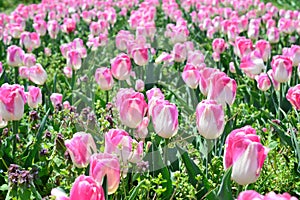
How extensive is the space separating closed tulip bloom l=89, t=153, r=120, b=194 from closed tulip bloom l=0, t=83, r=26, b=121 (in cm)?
83

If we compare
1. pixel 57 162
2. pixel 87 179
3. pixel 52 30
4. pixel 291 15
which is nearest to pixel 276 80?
pixel 57 162

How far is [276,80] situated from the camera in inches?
121

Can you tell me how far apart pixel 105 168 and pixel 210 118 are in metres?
0.51

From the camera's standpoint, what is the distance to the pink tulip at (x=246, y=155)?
1719 mm

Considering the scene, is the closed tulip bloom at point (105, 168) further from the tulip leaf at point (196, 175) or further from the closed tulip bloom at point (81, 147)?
the tulip leaf at point (196, 175)

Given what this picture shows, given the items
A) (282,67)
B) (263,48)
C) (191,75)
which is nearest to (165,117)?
(191,75)

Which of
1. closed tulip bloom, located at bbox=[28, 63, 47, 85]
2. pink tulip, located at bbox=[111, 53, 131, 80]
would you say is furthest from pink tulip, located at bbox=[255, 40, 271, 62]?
closed tulip bloom, located at bbox=[28, 63, 47, 85]

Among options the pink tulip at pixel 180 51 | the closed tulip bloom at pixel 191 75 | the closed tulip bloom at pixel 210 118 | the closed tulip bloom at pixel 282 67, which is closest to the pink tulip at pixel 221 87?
the closed tulip bloom at pixel 210 118

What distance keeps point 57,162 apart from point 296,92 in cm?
115

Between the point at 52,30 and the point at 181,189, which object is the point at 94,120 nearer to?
the point at 181,189

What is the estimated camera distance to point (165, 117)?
2053 millimetres

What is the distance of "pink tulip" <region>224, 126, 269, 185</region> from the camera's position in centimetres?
172

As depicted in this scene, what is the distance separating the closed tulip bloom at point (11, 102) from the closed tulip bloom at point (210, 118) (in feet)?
2.92

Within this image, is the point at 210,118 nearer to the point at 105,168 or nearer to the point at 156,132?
the point at 156,132
